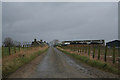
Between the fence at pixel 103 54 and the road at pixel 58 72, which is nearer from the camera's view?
the road at pixel 58 72

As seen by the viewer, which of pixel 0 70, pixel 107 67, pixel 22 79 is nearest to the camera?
pixel 22 79

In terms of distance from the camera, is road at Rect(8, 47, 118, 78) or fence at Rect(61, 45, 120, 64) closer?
road at Rect(8, 47, 118, 78)

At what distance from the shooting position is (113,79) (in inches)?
268

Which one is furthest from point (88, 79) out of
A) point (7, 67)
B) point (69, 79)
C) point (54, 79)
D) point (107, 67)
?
point (7, 67)

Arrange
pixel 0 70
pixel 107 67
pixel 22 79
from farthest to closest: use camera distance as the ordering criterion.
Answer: pixel 107 67, pixel 0 70, pixel 22 79

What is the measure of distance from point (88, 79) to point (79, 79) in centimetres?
47

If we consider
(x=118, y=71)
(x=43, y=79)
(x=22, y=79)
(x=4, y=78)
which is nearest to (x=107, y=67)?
(x=118, y=71)

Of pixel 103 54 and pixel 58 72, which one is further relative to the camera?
pixel 103 54

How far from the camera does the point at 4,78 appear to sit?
684 cm

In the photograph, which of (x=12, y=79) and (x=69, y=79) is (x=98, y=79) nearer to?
(x=69, y=79)

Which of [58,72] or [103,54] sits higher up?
[58,72]

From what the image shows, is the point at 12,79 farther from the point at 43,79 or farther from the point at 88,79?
the point at 88,79

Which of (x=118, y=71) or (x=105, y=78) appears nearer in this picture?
(x=105, y=78)

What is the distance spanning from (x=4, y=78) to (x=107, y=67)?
23.5 ft
